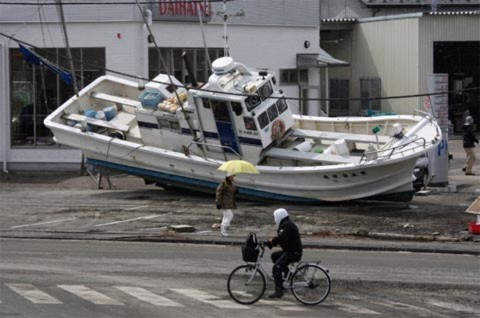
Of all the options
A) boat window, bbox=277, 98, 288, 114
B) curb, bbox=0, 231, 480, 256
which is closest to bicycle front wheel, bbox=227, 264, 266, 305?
curb, bbox=0, 231, 480, 256

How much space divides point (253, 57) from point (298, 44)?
2.67 metres

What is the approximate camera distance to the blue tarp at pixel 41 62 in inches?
1374

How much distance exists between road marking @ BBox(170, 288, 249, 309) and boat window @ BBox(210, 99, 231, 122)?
1262 centimetres

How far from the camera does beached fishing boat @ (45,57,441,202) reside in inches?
1065

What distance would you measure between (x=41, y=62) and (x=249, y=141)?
1093 centimetres

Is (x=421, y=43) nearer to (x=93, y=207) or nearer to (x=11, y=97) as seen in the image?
(x=11, y=97)

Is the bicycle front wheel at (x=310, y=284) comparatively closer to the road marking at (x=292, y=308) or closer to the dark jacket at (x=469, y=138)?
the road marking at (x=292, y=308)

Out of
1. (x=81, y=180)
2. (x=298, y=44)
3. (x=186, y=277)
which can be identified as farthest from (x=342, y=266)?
(x=298, y=44)

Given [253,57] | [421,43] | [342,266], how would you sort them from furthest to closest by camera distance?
[421,43], [253,57], [342,266]

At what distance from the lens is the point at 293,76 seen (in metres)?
43.2

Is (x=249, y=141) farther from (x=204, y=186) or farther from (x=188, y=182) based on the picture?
(x=188, y=182)

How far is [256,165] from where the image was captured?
28.5 meters

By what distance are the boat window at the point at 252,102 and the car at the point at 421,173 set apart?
5.52 metres

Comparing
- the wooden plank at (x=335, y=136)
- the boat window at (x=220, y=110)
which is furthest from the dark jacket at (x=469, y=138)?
the boat window at (x=220, y=110)
